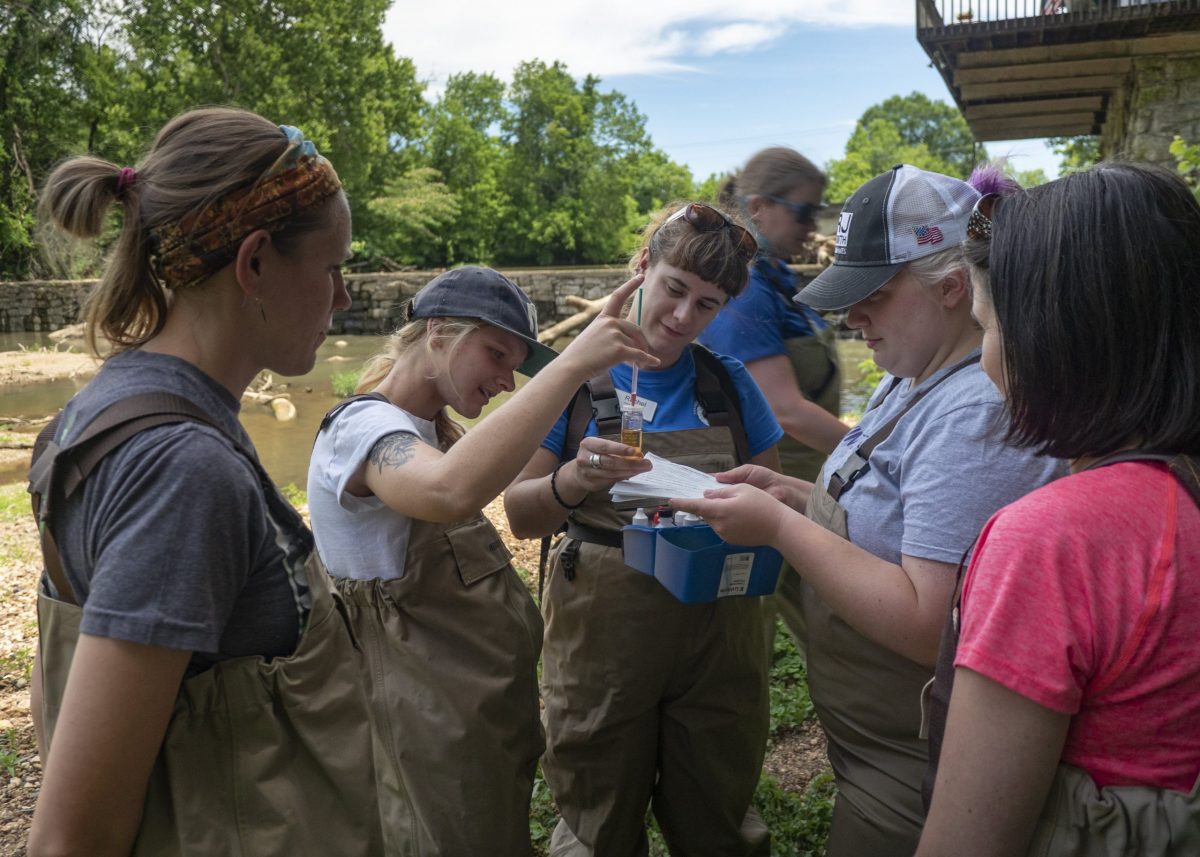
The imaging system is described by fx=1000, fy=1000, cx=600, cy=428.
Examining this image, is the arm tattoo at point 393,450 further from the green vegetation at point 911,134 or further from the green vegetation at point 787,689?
the green vegetation at point 911,134

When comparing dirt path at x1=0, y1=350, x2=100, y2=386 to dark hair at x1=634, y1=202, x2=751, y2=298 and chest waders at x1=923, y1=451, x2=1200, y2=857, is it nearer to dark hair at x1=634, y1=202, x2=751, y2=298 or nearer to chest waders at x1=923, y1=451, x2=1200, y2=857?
dark hair at x1=634, y1=202, x2=751, y2=298

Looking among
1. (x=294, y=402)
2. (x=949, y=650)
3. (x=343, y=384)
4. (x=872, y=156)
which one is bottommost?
(x=294, y=402)

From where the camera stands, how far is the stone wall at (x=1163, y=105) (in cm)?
859

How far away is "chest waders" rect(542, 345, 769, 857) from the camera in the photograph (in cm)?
270

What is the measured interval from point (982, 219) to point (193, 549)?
1.30 metres

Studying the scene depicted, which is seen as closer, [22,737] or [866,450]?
[866,450]

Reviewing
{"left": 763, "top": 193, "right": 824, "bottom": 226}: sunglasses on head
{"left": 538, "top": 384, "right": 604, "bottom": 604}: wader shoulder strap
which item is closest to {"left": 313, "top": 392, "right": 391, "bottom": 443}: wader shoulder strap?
{"left": 538, "top": 384, "right": 604, "bottom": 604}: wader shoulder strap

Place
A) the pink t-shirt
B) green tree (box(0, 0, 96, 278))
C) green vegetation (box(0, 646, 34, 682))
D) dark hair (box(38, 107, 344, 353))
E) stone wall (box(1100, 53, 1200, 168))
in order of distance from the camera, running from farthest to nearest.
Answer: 1. green tree (box(0, 0, 96, 278))
2. stone wall (box(1100, 53, 1200, 168))
3. green vegetation (box(0, 646, 34, 682))
4. dark hair (box(38, 107, 344, 353))
5. the pink t-shirt

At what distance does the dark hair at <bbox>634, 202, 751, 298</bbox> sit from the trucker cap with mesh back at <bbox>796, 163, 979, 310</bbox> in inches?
26.3

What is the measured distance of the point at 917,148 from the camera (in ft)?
284

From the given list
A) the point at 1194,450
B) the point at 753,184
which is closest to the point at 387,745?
the point at 1194,450

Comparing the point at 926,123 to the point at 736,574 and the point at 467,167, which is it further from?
the point at 736,574

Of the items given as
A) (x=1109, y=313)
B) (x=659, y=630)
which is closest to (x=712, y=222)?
(x=659, y=630)

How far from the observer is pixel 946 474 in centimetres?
168
